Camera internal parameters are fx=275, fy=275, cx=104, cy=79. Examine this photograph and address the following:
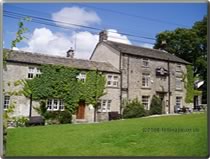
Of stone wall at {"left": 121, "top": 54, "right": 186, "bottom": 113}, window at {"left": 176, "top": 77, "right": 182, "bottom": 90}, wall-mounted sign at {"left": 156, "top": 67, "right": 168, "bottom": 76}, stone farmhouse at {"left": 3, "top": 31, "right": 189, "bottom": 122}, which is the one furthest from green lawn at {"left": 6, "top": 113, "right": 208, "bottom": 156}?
wall-mounted sign at {"left": 156, "top": 67, "right": 168, "bottom": 76}

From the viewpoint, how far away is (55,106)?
1165 centimetres

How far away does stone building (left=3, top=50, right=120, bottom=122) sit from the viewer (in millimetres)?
9969

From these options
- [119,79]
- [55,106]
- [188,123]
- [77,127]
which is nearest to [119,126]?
[77,127]

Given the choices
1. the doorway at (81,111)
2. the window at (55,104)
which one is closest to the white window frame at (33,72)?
the window at (55,104)

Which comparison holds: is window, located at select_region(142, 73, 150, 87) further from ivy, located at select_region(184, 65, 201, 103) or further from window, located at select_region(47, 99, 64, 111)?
window, located at select_region(47, 99, 64, 111)

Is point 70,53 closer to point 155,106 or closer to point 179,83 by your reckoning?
point 155,106

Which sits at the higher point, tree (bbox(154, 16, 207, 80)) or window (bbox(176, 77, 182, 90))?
tree (bbox(154, 16, 207, 80))

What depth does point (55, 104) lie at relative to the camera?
11.9m

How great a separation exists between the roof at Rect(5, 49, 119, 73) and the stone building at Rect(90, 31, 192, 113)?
0.31 m

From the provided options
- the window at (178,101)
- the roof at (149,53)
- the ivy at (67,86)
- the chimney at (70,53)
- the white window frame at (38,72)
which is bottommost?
the window at (178,101)

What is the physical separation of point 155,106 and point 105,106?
247 cm

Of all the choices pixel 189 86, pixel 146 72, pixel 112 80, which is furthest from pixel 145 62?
pixel 189 86

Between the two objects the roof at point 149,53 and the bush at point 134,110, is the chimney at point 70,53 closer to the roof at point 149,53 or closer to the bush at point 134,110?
the roof at point 149,53

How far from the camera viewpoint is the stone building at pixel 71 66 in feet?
32.7
